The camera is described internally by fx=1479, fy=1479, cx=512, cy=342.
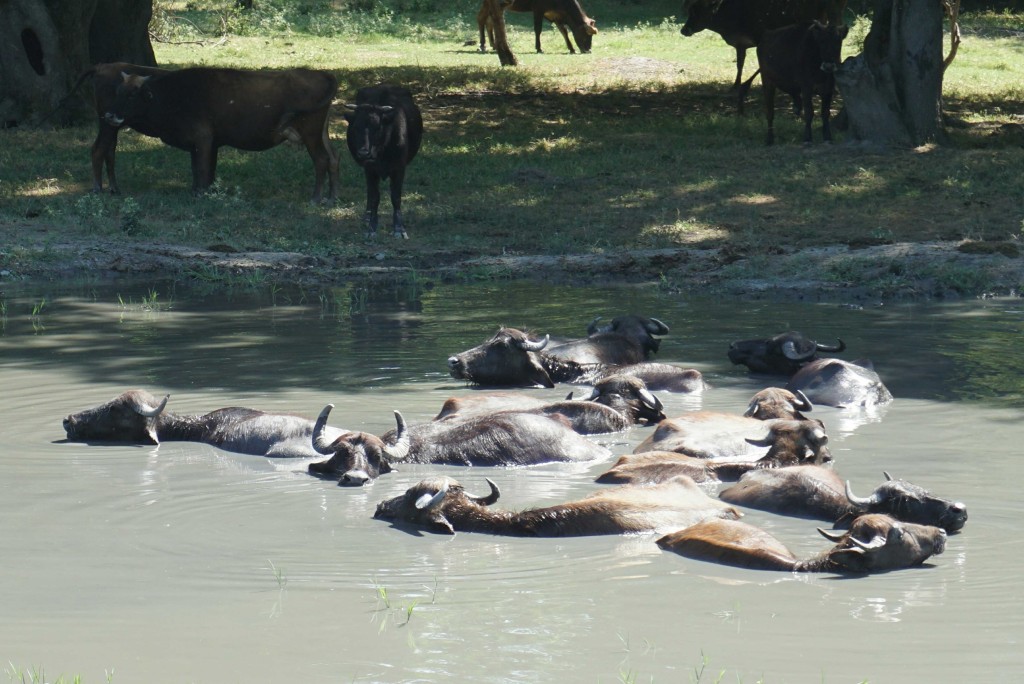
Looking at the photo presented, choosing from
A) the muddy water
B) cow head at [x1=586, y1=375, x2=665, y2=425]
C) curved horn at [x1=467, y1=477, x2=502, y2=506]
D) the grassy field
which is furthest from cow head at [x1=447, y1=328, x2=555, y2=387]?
the grassy field

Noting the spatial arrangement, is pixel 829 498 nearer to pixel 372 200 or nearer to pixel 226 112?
pixel 372 200

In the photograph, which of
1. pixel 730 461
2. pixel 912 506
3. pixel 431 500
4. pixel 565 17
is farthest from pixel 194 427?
pixel 565 17

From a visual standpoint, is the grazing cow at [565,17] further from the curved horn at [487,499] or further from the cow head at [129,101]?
the curved horn at [487,499]

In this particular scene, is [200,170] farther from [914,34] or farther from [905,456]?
[905,456]

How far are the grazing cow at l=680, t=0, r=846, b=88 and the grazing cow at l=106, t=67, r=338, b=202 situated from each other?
378 inches

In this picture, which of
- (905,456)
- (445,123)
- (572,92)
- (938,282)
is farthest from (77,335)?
(572,92)

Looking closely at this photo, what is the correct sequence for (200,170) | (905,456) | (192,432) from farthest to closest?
(200,170)
(192,432)
(905,456)

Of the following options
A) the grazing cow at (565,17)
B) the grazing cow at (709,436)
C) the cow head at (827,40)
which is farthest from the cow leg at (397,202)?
the grazing cow at (565,17)

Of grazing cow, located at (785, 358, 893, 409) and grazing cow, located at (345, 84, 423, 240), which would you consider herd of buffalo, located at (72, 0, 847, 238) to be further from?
grazing cow, located at (785, 358, 893, 409)

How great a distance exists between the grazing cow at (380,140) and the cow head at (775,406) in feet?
27.1

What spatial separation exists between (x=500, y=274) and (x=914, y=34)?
834cm

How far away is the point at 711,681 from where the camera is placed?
431 centimetres

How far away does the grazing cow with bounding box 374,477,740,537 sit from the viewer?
5934 millimetres

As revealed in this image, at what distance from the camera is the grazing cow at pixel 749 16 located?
2516 centimetres
